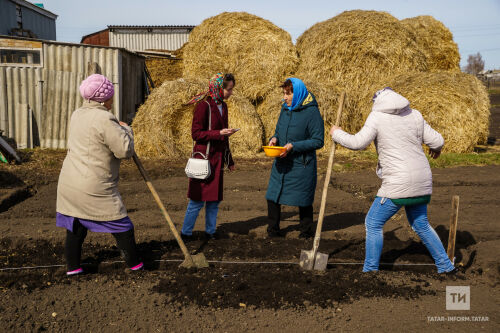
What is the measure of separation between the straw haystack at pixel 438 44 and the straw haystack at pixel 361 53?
232 centimetres

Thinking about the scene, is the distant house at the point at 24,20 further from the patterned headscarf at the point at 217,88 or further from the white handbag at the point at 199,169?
the white handbag at the point at 199,169

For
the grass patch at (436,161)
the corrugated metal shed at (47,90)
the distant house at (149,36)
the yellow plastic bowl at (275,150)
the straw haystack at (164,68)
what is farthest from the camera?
the distant house at (149,36)

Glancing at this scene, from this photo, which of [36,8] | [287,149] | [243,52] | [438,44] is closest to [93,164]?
[287,149]

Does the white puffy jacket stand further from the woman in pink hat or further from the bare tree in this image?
the bare tree

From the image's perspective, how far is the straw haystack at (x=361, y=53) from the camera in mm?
10641

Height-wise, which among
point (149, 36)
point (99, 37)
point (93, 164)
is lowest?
point (93, 164)

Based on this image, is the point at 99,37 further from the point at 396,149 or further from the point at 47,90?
the point at 396,149

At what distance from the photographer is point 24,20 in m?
19.7

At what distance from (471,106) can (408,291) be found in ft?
25.4

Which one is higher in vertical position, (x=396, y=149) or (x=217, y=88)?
(x=217, y=88)

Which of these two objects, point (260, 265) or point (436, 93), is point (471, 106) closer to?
point (436, 93)

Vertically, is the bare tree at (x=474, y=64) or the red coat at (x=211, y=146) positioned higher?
the bare tree at (x=474, y=64)

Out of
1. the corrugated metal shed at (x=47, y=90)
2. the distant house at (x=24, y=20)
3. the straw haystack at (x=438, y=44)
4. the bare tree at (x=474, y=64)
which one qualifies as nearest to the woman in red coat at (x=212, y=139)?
the corrugated metal shed at (x=47, y=90)

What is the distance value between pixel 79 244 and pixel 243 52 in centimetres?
862
